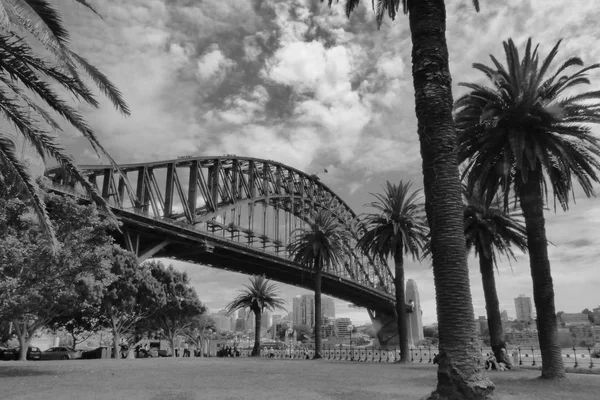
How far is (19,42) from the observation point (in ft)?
31.8

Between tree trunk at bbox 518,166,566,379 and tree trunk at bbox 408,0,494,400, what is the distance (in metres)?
11.1

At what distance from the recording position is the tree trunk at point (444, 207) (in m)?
10.1

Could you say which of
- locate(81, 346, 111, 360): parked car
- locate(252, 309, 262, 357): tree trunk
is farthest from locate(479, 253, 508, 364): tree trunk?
locate(81, 346, 111, 360): parked car

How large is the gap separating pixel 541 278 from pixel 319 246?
93.7 ft

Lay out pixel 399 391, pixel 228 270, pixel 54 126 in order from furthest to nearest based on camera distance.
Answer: pixel 228 270 → pixel 399 391 → pixel 54 126

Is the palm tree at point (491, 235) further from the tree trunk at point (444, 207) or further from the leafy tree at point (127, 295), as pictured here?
the leafy tree at point (127, 295)

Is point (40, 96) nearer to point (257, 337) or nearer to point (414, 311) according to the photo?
point (257, 337)

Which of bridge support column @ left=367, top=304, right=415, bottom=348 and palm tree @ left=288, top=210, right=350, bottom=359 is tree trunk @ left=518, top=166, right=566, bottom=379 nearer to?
palm tree @ left=288, top=210, right=350, bottom=359

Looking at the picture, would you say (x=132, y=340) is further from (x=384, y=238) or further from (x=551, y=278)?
(x=551, y=278)

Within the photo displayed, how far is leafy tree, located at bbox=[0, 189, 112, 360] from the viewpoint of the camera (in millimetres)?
18727

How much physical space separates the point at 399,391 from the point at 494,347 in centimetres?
1740

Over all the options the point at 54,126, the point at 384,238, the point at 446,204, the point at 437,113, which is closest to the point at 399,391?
the point at 446,204

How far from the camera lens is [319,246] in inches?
1863

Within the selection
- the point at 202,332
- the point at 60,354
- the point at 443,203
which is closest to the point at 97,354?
the point at 60,354
